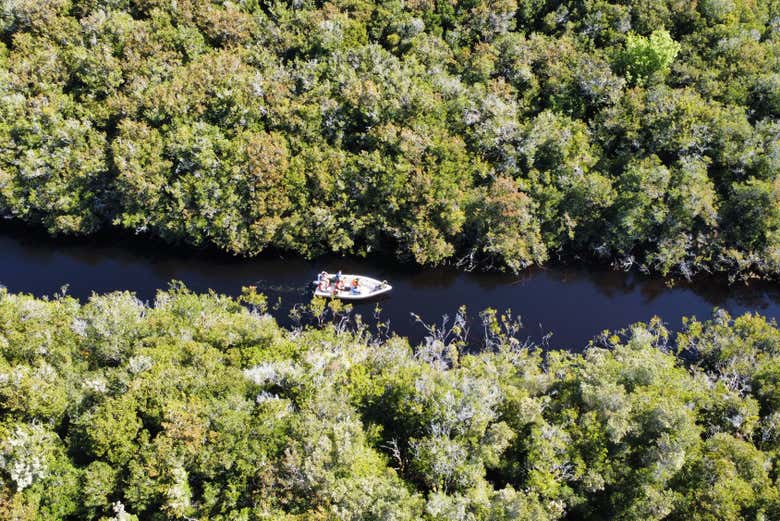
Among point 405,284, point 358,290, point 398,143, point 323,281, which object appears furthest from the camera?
point 405,284

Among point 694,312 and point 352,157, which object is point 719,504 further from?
point 352,157

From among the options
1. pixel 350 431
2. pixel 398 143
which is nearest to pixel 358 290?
pixel 398 143

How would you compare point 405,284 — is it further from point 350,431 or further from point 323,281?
point 350,431

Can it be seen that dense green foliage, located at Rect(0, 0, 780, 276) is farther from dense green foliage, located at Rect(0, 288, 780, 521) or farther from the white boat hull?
dense green foliage, located at Rect(0, 288, 780, 521)

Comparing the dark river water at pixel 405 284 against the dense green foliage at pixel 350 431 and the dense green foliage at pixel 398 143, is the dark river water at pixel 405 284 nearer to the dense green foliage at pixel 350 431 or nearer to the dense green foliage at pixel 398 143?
the dense green foliage at pixel 398 143

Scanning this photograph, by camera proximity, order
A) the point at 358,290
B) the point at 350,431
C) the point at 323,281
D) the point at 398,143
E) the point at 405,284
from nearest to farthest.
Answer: the point at 350,431 → the point at 358,290 → the point at 323,281 → the point at 398,143 → the point at 405,284

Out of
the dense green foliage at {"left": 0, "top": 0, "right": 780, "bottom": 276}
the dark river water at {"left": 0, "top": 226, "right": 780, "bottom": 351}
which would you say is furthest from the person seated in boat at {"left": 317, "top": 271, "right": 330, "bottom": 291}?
the dense green foliage at {"left": 0, "top": 0, "right": 780, "bottom": 276}

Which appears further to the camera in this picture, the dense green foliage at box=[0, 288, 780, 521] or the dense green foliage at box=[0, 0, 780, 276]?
the dense green foliage at box=[0, 0, 780, 276]
